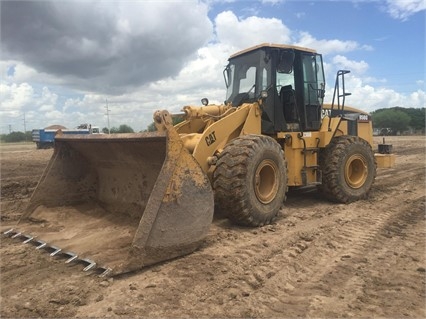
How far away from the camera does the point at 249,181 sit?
523cm

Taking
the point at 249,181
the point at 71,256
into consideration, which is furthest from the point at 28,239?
the point at 249,181

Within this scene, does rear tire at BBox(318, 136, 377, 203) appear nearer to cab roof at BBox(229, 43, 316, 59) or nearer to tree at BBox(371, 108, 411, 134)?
cab roof at BBox(229, 43, 316, 59)

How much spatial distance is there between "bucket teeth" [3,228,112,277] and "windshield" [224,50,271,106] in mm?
3952

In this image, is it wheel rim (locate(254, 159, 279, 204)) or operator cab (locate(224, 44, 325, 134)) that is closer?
wheel rim (locate(254, 159, 279, 204))

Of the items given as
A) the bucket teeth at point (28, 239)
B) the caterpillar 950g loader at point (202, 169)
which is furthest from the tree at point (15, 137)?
the bucket teeth at point (28, 239)

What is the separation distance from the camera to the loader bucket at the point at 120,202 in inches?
156

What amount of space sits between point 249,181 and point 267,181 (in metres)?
0.72

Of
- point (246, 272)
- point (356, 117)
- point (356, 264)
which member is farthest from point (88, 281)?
point (356, 117)

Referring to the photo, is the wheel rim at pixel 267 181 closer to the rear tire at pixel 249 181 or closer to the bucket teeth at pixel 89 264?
the rear tire at pixel 249 181

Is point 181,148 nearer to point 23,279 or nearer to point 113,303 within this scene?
point 113,303

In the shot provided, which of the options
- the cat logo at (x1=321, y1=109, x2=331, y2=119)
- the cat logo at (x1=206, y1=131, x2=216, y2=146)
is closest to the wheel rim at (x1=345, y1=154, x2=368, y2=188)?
the cat logo at (x1=321, y1=109, x2=331, y2=119)

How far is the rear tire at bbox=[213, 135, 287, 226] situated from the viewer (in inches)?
202

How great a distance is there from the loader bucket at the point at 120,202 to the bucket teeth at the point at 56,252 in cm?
2

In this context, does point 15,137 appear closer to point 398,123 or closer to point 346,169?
point 398,123
